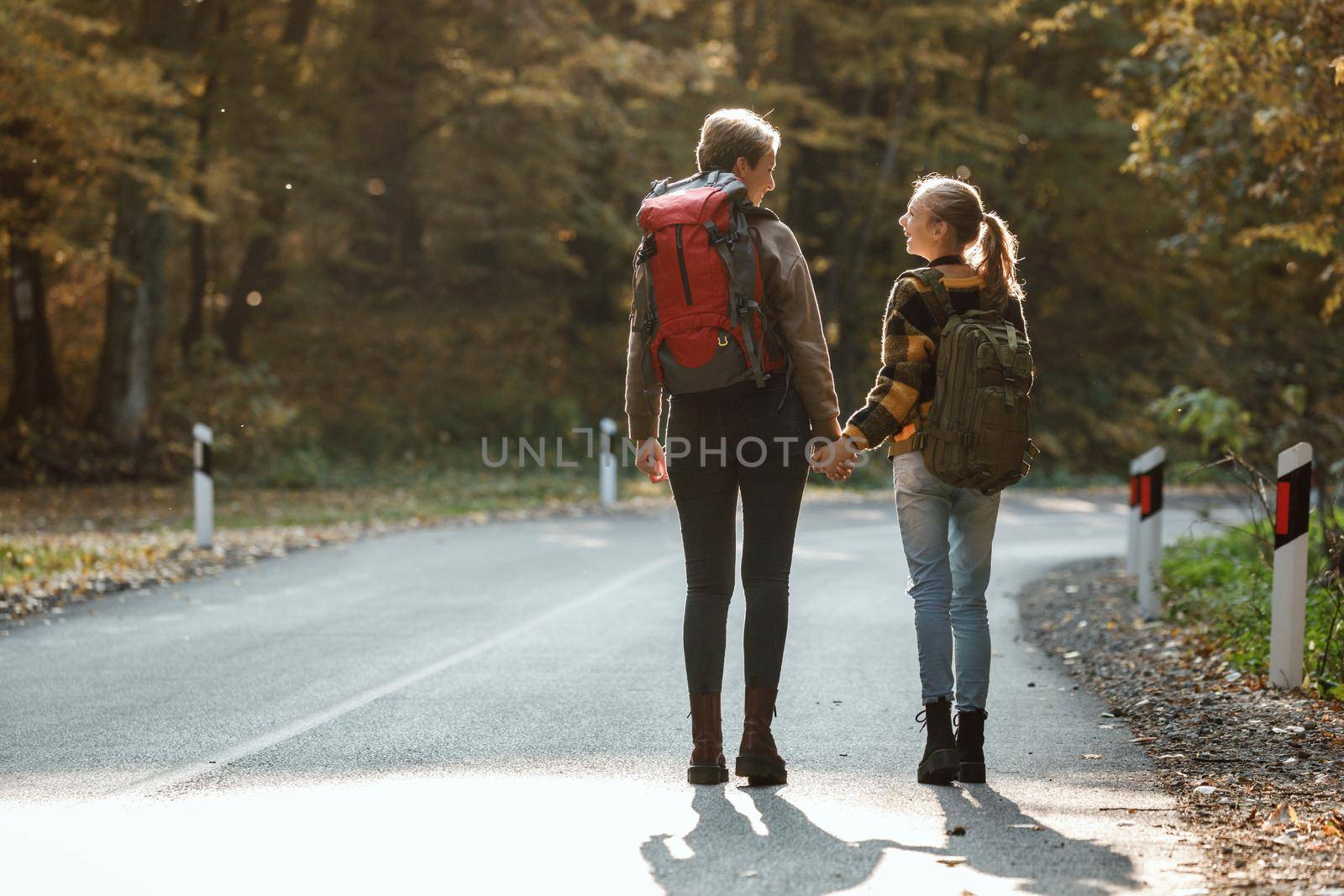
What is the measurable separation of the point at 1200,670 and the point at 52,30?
16.1 m

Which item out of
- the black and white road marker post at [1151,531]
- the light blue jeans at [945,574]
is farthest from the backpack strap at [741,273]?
the black and white road marker post at [1151,531]

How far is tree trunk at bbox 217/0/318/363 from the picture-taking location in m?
26.8

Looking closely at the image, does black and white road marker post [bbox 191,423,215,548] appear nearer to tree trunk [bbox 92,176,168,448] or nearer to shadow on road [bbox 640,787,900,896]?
tree trunk [bbox 92,176,168,448]

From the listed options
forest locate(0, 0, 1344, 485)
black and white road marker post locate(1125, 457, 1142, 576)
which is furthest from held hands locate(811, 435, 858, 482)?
forest locate(0, 0, 1344, 485)

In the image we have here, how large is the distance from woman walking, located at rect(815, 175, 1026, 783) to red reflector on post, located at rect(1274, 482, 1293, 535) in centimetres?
218

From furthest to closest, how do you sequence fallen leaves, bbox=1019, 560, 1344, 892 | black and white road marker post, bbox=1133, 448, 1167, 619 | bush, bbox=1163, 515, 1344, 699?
black and white road marker post, bbox=1133, 448, 1167, 619, bush, bbox=1163, 515, 1344, 699, fallen leaves, bbox=1019, 560, 1344, 892

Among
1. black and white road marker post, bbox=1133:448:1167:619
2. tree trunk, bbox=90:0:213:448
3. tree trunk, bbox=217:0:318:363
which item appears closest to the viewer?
black and white road marker post, bbox=1133:448:1167:619

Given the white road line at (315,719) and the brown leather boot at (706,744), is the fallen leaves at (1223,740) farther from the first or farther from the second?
the white road line at (315,719)

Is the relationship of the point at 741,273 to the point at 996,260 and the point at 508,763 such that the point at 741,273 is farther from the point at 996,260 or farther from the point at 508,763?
the point at 508,763

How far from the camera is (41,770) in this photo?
525 centimetres

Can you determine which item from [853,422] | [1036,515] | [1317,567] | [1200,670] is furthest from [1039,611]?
[1036,515]

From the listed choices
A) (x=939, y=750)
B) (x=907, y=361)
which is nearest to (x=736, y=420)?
(x=907, y=361)

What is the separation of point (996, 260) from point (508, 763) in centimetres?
247

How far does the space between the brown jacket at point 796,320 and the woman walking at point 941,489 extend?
15cm
